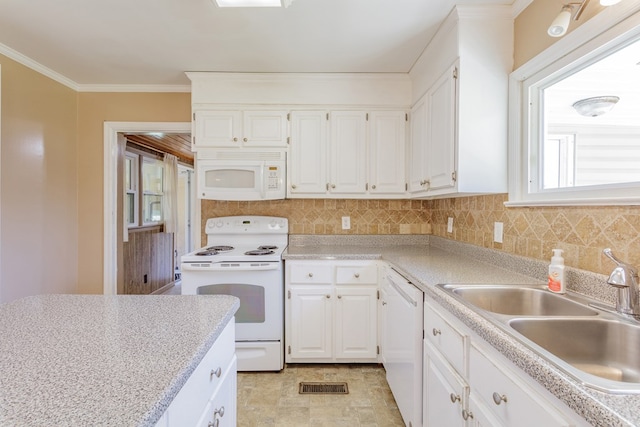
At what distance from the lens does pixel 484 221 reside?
77.9 inches

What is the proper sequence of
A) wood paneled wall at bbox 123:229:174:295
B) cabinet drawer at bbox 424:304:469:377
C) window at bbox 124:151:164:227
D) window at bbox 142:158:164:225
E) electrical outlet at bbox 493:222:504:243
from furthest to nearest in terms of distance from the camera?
window at bbox 142:158:164:225 < window at bbox 124:151:164:227 < wood paneled wall at bbox 123:229:174:295 < electrical outlet at bbox 493:222:504:243 < cabinet drawer at bbox 424:304:469:377

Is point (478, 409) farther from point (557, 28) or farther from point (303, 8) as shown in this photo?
point (303, 8)

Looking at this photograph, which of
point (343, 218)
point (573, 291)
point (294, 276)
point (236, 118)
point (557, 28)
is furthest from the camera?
point (343, 218)

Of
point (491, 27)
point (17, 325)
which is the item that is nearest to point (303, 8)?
point (491, 27)

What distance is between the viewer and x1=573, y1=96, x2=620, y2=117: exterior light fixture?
120cm

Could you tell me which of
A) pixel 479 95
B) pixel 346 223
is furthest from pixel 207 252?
pixel 479 95

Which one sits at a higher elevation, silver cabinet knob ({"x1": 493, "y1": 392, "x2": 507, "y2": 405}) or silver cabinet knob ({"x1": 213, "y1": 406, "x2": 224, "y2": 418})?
silver cabinet knob ({"x1": 493, "y1": 392, "x2": 507, "y2": 405})

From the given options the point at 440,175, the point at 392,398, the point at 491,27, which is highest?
the point at 491,27

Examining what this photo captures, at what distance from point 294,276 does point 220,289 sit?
55 centimetres

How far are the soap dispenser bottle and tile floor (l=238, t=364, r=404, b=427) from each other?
1.15 m

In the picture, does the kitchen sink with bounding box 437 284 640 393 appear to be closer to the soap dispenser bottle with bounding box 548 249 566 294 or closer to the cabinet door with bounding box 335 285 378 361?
the soap dispenser bottle with bounding box 548 249 566 294

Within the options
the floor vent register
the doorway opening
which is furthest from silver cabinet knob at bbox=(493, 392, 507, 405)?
the doorway opening

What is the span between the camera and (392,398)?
199 centimetres

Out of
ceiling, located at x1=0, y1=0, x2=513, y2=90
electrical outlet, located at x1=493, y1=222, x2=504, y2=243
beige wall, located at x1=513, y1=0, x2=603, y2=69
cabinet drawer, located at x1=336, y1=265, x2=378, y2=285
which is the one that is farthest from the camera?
cabinet drawer, located at x1=336, y1=265, x2=378, y2=285
